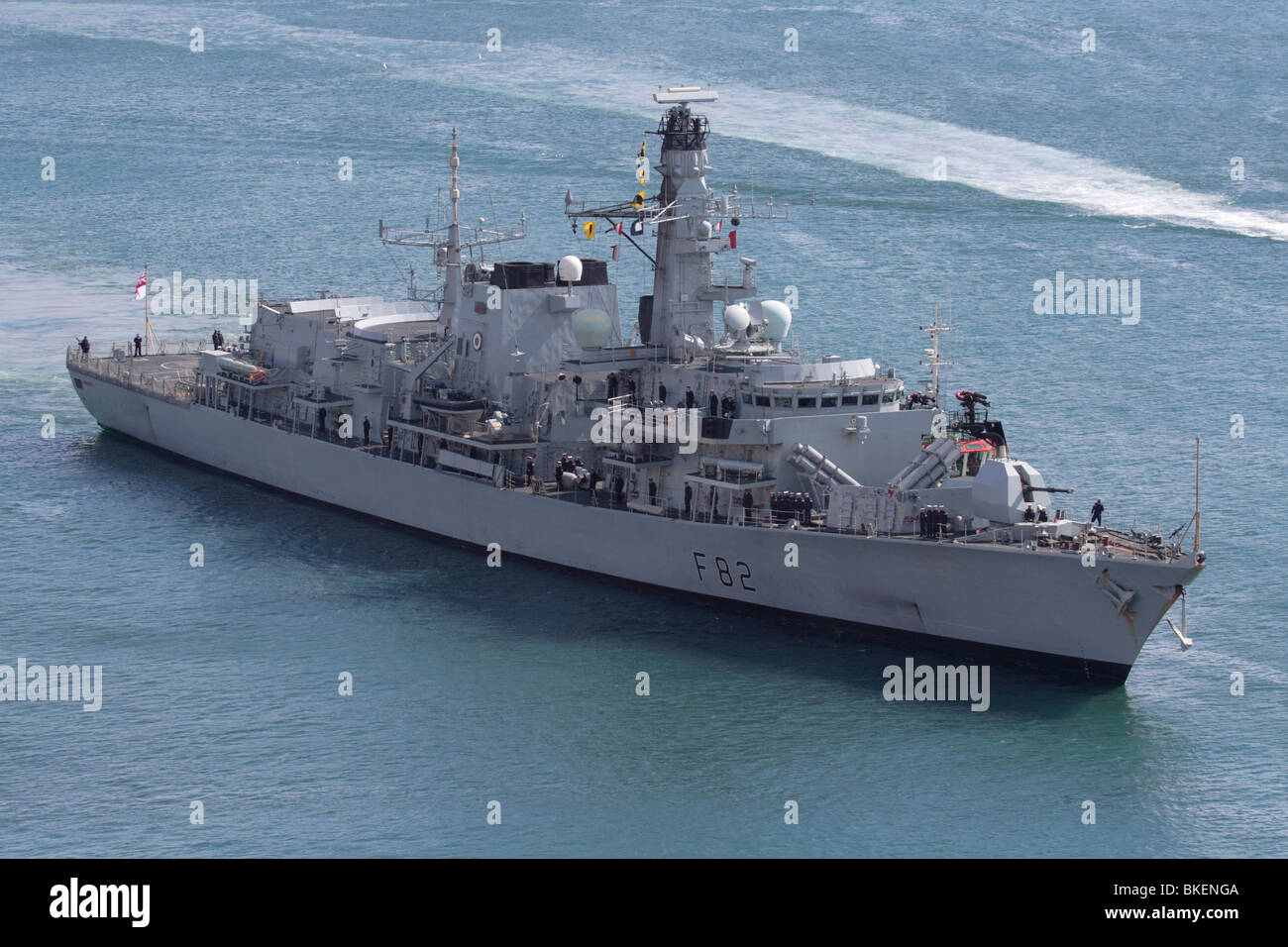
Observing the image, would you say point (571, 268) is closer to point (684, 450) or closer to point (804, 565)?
point (684, 450)

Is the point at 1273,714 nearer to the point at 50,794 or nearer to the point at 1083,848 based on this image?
the point at 1083,848

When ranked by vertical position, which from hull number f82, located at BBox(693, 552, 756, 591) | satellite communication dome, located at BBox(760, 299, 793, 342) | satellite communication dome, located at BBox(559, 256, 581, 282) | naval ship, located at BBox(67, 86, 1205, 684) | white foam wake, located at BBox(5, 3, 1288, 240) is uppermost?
white foam wake, located at BBox(5, 3, 1288, 240)

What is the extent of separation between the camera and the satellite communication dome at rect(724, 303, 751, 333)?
42.8 m

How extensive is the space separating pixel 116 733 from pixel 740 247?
120 ft

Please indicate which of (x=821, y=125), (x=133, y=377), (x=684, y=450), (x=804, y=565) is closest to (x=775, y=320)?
(x=684, y=450)

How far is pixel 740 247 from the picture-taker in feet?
218

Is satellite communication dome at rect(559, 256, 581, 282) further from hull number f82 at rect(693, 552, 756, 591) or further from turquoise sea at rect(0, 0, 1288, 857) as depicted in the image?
hull number f82 at rect(693, 552, 756, 591)

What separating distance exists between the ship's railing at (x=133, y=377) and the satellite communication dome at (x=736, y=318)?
68.9 feet

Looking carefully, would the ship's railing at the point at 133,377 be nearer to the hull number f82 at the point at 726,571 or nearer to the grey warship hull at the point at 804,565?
A: the grey warship hull at the point at 804,565

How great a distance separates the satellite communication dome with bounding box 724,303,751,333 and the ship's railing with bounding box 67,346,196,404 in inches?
826

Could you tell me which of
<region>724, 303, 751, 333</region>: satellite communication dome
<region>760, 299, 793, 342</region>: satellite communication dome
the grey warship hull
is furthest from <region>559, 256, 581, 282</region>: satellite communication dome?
the grey warship hull

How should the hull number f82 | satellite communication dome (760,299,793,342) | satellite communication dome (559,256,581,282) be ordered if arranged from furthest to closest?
satellite communication dome (559,256,581,282), satellite communication dome (760,299,793,342), the hull number f82

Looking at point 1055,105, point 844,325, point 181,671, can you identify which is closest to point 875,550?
point 181,671

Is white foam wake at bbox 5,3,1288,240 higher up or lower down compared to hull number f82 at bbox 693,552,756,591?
higher up
